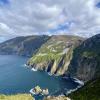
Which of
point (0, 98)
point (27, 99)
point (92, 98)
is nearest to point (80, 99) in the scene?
point (92, 98)

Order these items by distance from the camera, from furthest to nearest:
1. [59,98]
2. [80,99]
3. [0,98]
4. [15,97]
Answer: [80,99], [15,97], [0,98], [59,98]

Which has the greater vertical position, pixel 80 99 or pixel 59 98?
pixel 59 98

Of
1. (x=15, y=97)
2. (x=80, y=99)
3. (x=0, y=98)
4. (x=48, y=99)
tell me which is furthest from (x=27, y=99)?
(x=80, y=99)

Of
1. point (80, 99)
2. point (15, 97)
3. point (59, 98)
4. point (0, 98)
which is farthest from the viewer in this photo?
point (80, 99)

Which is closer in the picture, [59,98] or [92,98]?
[59,98]

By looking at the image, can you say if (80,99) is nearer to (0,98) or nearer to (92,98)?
(92,98)

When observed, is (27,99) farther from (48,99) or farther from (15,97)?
(48,99)

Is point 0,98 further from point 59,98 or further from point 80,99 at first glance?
point 80,99

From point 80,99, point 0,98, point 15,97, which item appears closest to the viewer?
point 0,98

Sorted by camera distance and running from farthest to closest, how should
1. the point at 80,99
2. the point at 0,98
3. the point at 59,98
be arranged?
1. the point at 80,99
2. the point at 0,98
3. the point at 59,98
